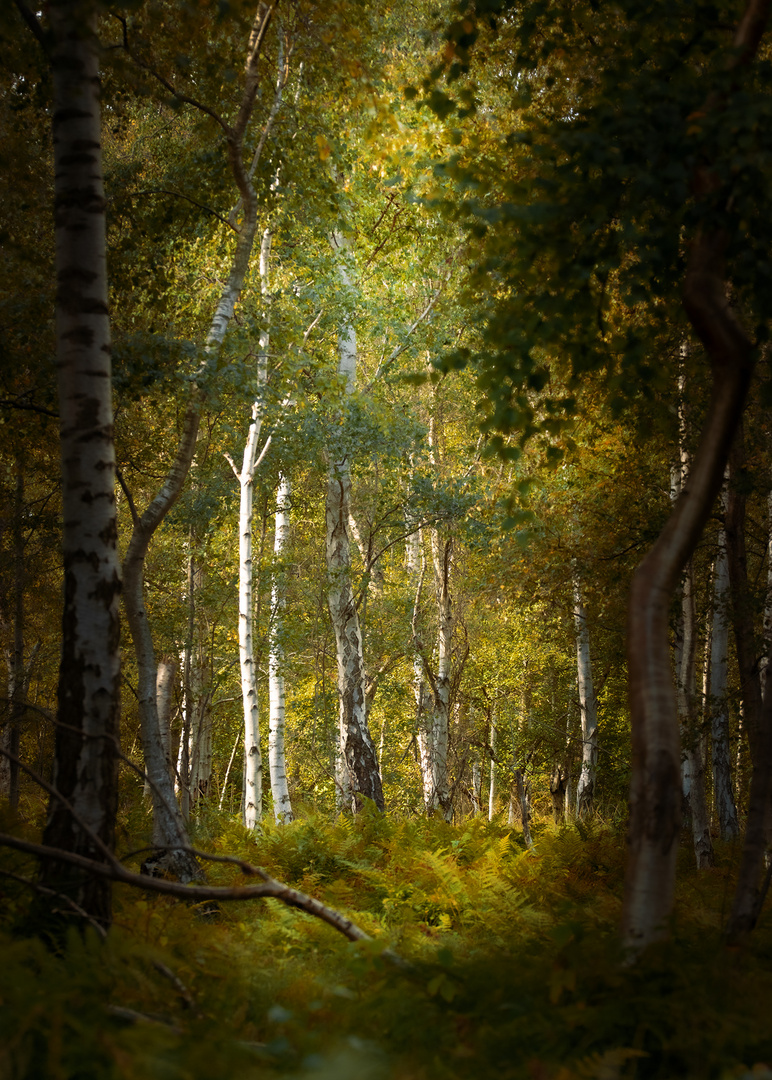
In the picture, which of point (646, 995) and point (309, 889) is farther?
point (309, 889)

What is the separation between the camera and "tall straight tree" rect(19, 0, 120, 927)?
163 inches

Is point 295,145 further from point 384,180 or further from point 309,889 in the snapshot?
point 309,889

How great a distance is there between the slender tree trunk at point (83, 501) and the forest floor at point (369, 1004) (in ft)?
1.70

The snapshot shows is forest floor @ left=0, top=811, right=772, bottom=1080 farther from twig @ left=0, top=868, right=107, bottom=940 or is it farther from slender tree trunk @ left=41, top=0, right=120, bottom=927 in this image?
slender tree trunk @ left=41, top=0, right=120, bottom=927

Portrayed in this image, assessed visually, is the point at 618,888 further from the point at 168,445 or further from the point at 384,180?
the point at 384,180

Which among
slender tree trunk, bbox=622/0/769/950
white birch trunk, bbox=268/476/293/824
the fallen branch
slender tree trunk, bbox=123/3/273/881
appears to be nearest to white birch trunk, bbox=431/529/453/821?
white birch trunk, bbox=268/476/293/824

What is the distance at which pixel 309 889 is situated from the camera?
791 cm

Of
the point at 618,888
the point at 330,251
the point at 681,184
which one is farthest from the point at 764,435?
the point at 330,251

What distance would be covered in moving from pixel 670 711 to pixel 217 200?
704 cm

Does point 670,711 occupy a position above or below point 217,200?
below

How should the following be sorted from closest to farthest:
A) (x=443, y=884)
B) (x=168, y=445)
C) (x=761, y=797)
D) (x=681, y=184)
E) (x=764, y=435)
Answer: (x=681, y=184), (x=761, y=797), (x=443, y=884), (x=764, y=435), (x=168, y=445)

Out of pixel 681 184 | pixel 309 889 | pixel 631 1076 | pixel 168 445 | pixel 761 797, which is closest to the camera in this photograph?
pixel 631 1076

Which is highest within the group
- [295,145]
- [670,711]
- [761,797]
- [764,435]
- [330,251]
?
[330,251]

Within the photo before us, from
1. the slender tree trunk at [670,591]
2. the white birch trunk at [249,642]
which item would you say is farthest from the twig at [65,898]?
the white birch trunk at [249,642]
